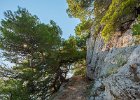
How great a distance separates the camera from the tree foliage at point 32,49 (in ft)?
64.6

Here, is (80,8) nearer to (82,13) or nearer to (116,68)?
(82,13)

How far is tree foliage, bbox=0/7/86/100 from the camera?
19688 mm

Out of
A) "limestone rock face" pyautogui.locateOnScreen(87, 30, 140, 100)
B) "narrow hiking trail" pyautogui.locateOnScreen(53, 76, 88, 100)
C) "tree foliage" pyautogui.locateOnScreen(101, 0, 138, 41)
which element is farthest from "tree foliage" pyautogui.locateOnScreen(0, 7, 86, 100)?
"tree foliage" pyautogui.locateOnScreen(101, 0, 138, 41)

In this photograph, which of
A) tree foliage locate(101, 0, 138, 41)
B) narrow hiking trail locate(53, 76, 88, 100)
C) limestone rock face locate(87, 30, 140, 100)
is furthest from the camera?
narrow hiking trail locate(53, 76, 88, 100)

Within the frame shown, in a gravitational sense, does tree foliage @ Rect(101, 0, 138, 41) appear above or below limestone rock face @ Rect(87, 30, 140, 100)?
above

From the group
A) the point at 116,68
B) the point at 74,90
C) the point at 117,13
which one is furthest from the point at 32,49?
the point at 116,68

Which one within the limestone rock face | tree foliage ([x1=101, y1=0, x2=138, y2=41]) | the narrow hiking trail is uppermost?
tree foliage ([x1=101, y1=0, x2=138, y2=41])

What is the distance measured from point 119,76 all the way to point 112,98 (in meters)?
1.23

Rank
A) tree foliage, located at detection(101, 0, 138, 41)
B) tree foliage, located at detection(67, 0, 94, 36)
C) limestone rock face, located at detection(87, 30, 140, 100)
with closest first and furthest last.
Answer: limestone rock face, located at detection(87, 30, 140, 100) → tree foliage, located at detection(101, 0, 138, 41) → tree foliage, located at detection(67, 0, 94, 36)

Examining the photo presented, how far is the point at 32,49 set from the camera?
66.8ft

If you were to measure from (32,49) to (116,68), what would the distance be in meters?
8.68

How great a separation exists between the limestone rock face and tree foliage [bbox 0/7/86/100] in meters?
3.04

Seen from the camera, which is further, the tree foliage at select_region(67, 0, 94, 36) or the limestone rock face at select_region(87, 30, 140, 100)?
the tree foliage at select_region(67, 0, 94, 36)

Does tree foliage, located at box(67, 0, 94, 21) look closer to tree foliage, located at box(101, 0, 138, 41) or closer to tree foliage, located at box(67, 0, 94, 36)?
tree foliage, located at box(67, 0, 94, 36)
